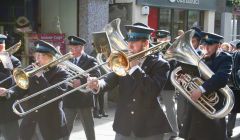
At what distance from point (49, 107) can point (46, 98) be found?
0.37ft

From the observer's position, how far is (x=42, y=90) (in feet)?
17.5

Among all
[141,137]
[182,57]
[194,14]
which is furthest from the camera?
[194,14]

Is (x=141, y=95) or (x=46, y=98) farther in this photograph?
(x=46, y=98)

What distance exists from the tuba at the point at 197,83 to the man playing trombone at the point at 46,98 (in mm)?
1332

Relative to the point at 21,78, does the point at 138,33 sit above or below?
above

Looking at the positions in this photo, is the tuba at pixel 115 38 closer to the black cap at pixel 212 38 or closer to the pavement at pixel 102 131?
the black cap at pixel 212 38

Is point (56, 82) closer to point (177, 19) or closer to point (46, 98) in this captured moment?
point (46, 98)

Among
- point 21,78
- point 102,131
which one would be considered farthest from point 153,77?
point 102,131

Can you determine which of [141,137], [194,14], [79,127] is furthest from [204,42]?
[194,14]

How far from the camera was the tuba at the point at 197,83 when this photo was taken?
5234 millimetres

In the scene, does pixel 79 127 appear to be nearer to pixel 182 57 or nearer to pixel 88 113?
pixel 88 113

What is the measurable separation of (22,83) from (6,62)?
1.98 feet

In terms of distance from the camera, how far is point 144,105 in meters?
4.93

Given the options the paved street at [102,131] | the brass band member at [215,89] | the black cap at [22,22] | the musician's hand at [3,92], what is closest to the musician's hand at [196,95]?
the brass band member at [215,89]
